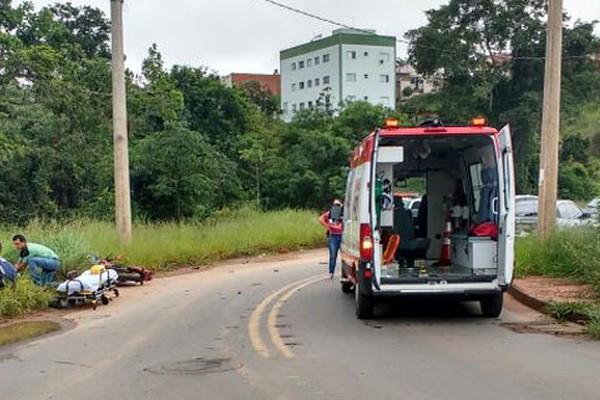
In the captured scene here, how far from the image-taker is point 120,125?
19.1m

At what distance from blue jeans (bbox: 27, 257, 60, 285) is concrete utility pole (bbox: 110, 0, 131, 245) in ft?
18.1

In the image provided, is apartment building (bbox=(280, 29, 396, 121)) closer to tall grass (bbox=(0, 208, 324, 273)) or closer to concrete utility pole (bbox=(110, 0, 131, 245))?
tall grass (bbox=(0, 208, 324, 273))

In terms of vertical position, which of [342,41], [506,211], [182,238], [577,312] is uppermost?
[342,41]

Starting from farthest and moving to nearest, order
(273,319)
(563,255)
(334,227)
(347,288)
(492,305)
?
(334,227), (563,255), (347,288), (273,319), (492,305)

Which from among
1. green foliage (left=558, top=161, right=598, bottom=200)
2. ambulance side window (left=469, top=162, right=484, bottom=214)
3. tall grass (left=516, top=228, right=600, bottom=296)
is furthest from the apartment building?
ambulance side window (left=469, top=162, right=484, bottom=214)

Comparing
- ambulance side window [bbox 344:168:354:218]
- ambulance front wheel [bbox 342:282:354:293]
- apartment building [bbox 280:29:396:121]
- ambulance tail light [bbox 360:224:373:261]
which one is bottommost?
ambulance front wheel [bbox 342:282:354:293]

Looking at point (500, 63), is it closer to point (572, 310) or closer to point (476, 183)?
point (476, 183)

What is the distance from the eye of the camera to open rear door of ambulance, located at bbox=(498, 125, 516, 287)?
32.4 ft

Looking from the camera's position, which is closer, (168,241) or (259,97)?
(168,241)

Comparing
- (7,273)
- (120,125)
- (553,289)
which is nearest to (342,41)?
(120,125)

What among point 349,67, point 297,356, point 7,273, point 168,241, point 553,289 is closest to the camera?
point 297,356

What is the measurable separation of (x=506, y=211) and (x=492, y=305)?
1.44 m

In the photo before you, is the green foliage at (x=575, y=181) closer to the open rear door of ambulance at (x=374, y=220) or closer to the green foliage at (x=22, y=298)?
the open rear door of ambulance at (x=374, y=220)

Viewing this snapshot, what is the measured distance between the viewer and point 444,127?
10195 millimetres
